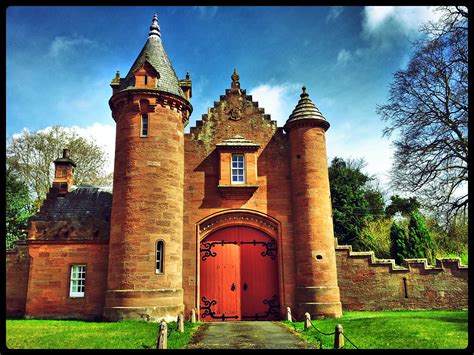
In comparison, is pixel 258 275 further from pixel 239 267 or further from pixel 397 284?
pixel 397 284

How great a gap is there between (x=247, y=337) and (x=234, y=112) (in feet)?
37.6

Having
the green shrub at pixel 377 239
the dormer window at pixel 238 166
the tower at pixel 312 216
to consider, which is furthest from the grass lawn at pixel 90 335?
the green shrub at pixel 377 239

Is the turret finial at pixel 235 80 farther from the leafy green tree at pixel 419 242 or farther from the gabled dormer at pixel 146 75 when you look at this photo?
the leafy green tree at pixel 419 242

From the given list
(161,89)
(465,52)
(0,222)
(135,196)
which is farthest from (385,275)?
(0,222)

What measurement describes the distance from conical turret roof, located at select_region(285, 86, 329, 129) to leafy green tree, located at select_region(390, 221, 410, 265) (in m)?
15.4

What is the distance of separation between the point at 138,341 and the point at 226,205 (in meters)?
8.50

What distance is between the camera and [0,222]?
655cm

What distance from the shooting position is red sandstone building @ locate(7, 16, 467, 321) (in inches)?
659

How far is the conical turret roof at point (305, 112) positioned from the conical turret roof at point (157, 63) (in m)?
5.63

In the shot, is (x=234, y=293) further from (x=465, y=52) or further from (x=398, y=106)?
(x=465, y=52)

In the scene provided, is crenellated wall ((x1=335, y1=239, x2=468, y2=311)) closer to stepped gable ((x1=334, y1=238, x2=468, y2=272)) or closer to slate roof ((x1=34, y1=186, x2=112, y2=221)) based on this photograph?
stepped gable ((x1=334, y1=238, x2=468, y2=272))

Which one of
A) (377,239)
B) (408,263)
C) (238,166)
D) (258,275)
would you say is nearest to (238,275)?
(258,275)

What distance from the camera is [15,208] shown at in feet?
102

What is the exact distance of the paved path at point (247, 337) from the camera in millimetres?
10703
